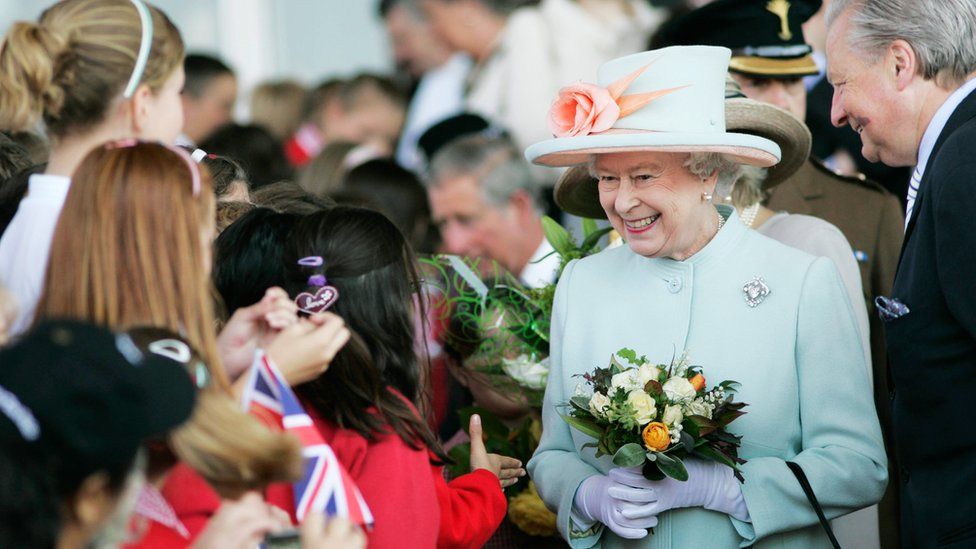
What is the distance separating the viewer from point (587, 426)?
3.19 meters

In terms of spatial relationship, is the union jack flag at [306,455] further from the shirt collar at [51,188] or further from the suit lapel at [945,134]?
the suit lapel at [945,134]

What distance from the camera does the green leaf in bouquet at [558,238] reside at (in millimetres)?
4117

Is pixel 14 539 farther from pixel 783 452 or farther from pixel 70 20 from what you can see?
pixel 783 452

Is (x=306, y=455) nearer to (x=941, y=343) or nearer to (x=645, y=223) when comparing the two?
(x=645, y=223)

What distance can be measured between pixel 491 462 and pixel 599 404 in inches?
23.9

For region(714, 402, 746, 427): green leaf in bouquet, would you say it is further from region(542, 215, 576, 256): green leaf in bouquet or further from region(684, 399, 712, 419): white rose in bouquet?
region(542, 215, 576, 256): green leaf in bouquet

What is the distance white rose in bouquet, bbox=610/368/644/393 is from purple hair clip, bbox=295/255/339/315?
73cm

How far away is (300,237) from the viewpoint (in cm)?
314

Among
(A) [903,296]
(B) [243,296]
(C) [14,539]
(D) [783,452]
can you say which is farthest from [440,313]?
(C) [14,539]

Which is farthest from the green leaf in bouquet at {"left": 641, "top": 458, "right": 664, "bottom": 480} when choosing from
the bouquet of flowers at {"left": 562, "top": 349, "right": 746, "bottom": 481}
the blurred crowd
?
the blurred crowd

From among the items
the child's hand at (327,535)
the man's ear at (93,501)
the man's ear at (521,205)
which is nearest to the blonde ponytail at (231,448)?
the child's hand at (327,535)

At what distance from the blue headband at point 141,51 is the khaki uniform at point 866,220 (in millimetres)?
2467

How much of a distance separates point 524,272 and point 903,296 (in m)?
2.67

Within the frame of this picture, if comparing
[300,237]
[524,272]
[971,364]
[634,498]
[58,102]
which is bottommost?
[524,272]
